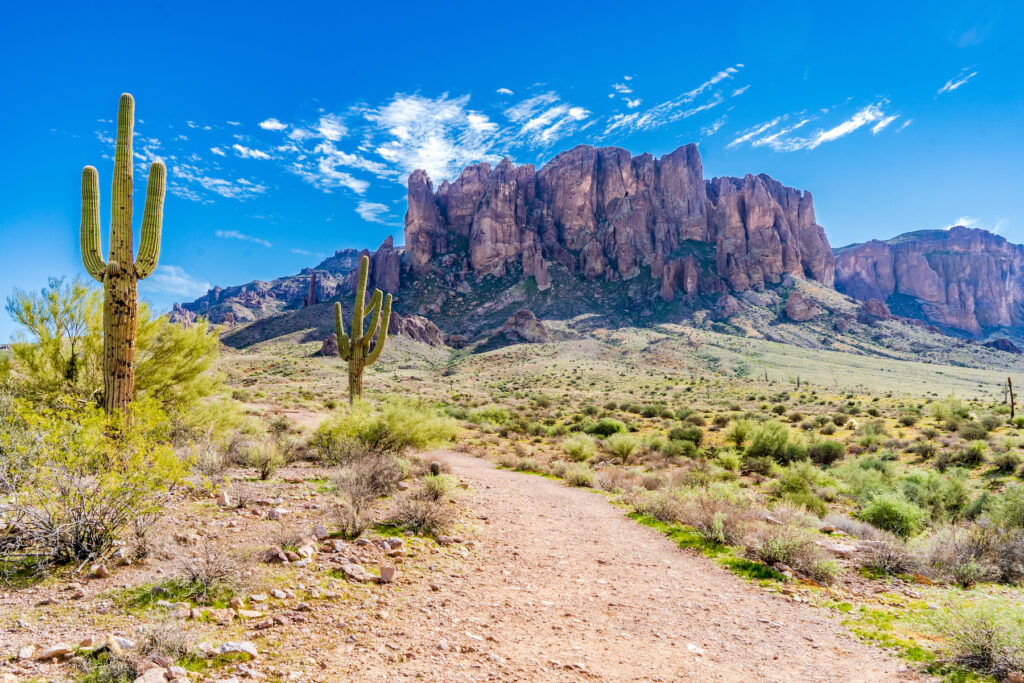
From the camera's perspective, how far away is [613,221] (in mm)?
128000

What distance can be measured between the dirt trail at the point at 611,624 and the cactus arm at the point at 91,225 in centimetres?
934

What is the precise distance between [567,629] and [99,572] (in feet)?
16.3

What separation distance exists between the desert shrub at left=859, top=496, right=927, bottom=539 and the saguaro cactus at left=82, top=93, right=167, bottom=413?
15063mm

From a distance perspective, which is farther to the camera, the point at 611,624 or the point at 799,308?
the point at 799,308

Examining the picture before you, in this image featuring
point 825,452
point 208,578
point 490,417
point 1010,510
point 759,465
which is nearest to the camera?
point 208,578

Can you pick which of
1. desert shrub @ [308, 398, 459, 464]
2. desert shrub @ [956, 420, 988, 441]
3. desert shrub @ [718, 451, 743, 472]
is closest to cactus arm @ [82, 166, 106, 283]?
desert shrub @ [308, 398, 459, 464]

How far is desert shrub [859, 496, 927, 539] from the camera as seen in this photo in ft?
29.8

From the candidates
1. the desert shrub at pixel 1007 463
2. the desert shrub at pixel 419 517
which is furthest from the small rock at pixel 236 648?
the desert shrub at pixel 1007 463

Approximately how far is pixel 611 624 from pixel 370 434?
28.9 ft

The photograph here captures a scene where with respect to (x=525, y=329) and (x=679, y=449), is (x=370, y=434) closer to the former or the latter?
(x=679, y=449)

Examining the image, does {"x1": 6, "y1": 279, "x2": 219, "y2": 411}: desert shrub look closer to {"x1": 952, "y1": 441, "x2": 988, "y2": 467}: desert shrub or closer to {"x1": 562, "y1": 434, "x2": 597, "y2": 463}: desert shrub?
{"x1": 562, "y1": 434, "x2": 597, "y2": 463}: desert shrub

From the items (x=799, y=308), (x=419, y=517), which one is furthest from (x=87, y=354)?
(x=799, y=308)

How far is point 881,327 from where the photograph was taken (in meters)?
94.9

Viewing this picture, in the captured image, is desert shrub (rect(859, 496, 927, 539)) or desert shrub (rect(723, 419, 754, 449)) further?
desert shrub (rect(723, 419, 754, 449))
